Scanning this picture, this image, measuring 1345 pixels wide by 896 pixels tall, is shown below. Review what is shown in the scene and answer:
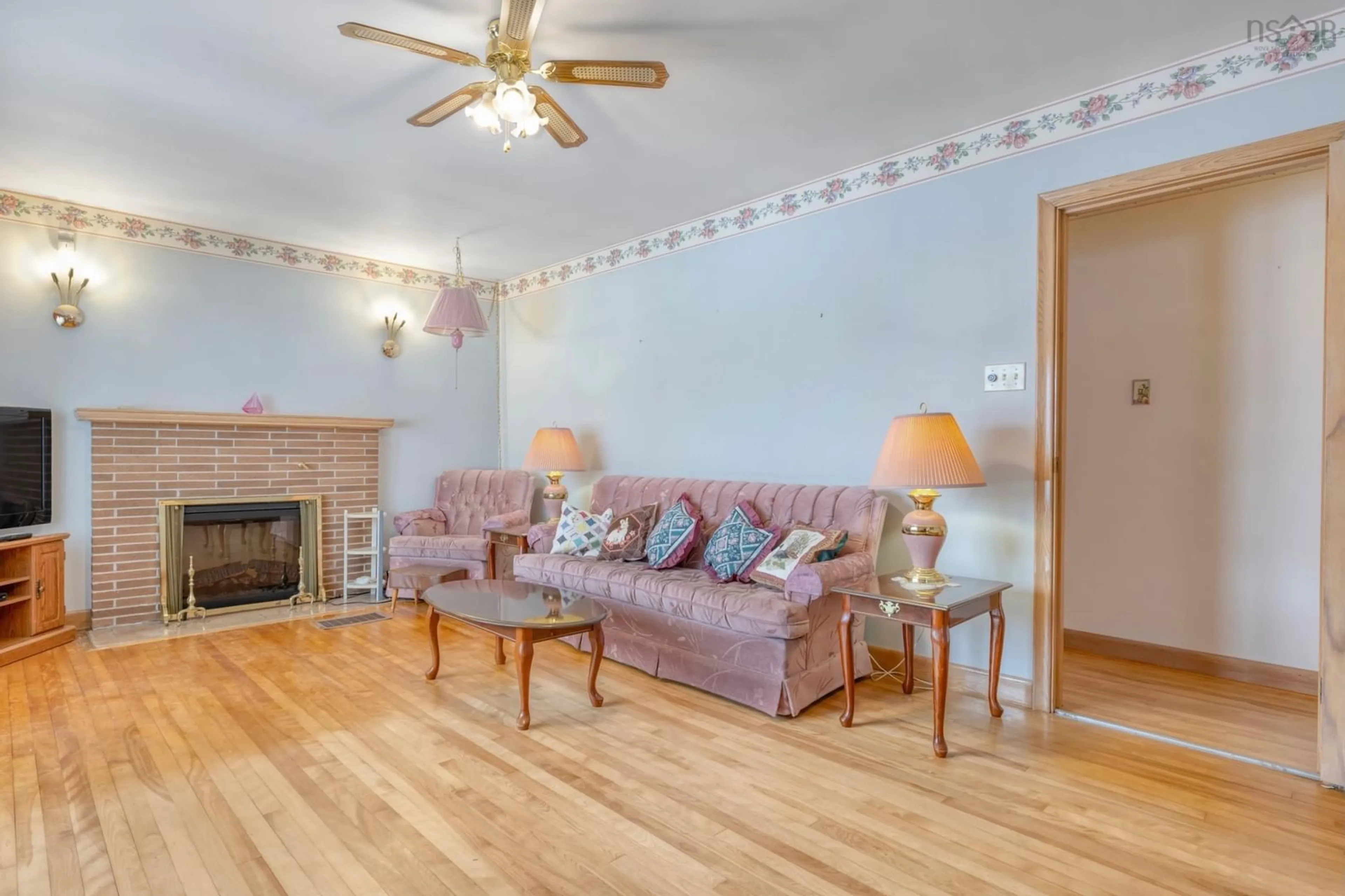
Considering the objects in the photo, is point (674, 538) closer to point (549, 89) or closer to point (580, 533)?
point (580, 533)

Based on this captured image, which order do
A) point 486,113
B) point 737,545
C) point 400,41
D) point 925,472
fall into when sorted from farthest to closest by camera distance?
point 737,545 → point 925,472 → point 486,113 → point 400,41

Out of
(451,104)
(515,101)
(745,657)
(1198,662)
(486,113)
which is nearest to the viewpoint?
(515,101)

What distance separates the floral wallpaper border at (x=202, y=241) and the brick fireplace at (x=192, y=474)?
1.08 m

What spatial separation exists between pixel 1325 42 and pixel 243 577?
20.2 feet

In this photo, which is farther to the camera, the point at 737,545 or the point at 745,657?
the point at 737,545

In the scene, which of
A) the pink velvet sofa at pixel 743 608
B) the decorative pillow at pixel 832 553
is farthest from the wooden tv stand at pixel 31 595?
the decorative pillow at pixel 832 553

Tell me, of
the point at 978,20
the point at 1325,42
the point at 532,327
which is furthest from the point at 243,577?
the point at 1325,42

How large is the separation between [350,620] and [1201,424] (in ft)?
16.4

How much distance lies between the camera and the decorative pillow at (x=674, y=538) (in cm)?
362

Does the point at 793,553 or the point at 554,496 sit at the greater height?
the point at 554,496

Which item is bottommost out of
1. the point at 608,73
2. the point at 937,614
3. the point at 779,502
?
the point at 937,614

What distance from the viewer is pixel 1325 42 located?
2332 mm

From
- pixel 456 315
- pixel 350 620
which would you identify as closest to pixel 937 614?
pixel 456 315

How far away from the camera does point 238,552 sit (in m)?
4.79
